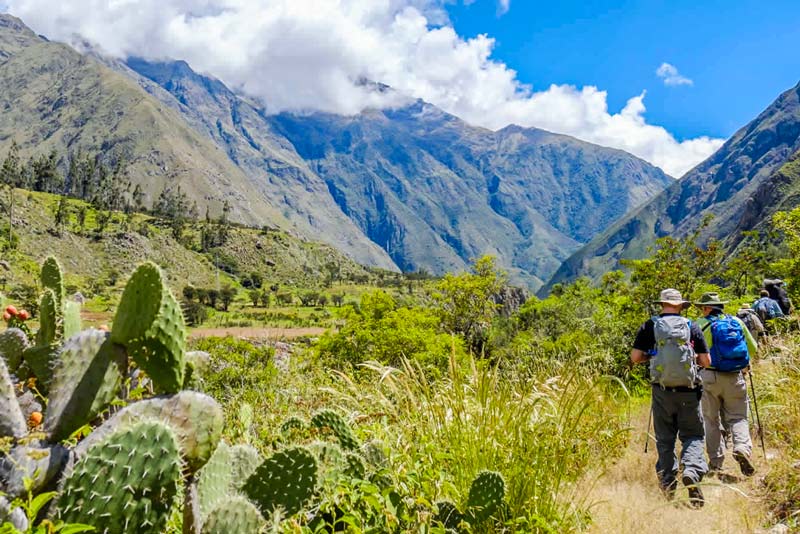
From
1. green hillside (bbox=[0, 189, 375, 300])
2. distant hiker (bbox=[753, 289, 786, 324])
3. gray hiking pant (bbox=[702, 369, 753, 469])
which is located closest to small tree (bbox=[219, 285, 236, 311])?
green hillside (bbox=[0, 189, 375, 300])

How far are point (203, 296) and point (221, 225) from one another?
40.8 metres

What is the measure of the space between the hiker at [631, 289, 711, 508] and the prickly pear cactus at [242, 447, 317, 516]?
3923mm

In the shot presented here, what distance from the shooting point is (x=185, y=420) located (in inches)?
77.0

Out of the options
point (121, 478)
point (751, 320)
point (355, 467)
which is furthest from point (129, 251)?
point (121, 478)

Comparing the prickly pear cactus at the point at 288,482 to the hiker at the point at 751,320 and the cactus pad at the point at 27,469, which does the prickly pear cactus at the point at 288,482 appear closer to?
the cactus pad at the point at 27,469

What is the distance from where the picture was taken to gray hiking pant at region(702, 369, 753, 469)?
5922 millimetres

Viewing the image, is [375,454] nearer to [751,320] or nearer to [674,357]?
[674,357]

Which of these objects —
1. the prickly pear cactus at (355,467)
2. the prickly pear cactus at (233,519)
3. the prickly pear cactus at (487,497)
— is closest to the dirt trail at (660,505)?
the prickly pear cactus at (487,497)

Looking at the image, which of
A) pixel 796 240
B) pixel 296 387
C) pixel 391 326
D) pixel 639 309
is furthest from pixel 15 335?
pixel 796 240

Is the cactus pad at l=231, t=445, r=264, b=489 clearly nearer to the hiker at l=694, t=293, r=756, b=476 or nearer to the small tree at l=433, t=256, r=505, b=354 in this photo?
the hiker at l=694, t=293, r=756, b=476

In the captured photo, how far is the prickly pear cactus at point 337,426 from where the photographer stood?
3607mm

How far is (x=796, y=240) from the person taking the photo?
12.5 meters

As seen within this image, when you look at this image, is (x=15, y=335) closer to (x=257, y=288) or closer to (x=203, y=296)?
(x=203, y=296)

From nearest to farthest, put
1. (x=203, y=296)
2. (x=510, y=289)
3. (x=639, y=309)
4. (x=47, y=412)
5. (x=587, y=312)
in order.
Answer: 1. (x=47, y=412)
2. (x=639, y=309)
3. (x=587, y=312)
4. (x=203, y=296)
5. (x=510, y=289)
